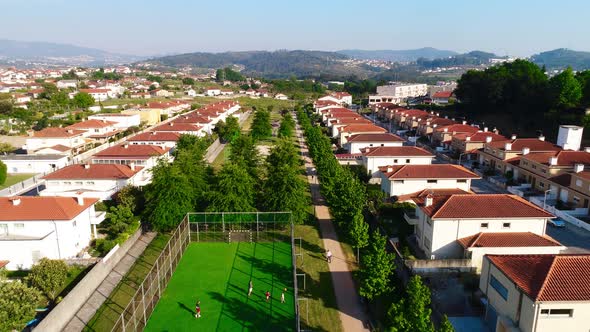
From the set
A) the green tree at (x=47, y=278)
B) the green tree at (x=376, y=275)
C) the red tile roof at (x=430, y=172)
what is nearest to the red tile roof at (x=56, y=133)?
the green tree at (x=47, y=278)

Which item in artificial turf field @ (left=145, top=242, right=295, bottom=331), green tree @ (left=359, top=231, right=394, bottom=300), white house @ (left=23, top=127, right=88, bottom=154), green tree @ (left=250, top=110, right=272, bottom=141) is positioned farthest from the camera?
green tree @ (left=250, top=110, right=272, bottom=141)

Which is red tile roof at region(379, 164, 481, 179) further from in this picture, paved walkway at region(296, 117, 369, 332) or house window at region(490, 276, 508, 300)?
house window at region(490, 276, 508, 300)

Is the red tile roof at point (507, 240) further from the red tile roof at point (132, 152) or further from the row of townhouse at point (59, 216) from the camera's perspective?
the red tile roof at point (132, 152)

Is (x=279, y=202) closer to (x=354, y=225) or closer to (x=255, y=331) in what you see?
(x=354, y=225)

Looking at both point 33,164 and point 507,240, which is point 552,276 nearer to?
point 507,240

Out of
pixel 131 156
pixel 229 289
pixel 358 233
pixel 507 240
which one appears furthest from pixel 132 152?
pixel 507 240

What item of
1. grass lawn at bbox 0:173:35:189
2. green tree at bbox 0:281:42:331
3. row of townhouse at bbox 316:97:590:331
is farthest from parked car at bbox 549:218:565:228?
grass lawn at bbox 0:173:35:189

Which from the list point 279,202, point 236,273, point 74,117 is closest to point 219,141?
point 74,117
